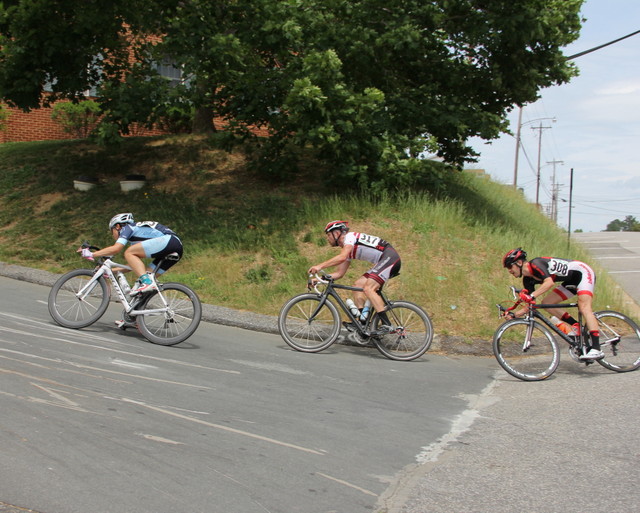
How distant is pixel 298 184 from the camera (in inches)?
642

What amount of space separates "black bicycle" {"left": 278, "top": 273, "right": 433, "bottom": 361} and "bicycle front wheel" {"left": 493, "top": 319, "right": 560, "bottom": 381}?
3.25ft

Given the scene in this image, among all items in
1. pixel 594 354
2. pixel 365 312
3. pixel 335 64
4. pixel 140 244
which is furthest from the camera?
pixel 335 64

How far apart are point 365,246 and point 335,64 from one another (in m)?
5.73

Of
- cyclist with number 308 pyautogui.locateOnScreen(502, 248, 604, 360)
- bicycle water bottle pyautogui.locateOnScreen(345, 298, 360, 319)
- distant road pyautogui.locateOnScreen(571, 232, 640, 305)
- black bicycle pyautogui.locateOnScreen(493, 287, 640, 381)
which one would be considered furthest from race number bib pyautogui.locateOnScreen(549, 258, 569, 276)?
distant road pyautogui.locateOnScreen(571, 232, 640, 305)

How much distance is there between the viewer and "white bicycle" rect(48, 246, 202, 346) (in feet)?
28.7

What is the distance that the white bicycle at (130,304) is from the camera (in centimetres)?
874

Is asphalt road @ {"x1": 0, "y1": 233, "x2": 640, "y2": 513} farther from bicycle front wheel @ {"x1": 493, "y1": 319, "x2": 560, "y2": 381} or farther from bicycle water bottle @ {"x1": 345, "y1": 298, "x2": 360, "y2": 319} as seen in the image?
bicycle water bottle @ {"x1": 345, "y1": 298, "x2": 360, "y2": 319}

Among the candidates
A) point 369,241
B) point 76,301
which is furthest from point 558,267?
point 76,301

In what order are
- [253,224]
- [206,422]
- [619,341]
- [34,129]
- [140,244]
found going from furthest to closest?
[34,129]
[253,224]
[140,244]
[619,341]
[206,422]

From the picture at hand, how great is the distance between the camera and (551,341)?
8.55 meters

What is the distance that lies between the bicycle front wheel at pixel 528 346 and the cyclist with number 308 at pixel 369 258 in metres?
1.52

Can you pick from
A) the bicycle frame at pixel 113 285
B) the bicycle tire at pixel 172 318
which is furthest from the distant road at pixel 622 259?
the bicycle frame at pixel 113 285

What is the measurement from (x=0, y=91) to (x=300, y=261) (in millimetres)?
8601

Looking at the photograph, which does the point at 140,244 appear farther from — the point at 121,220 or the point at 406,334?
the point at 406,334
